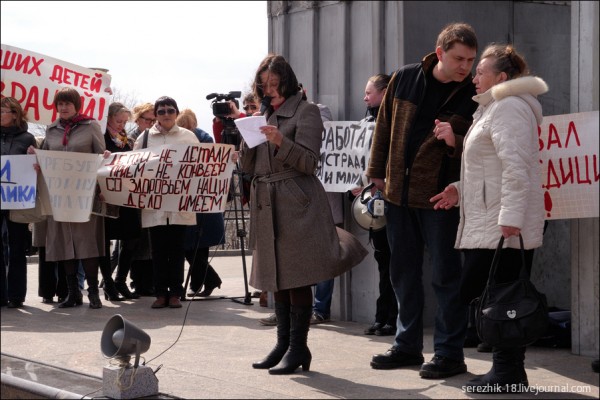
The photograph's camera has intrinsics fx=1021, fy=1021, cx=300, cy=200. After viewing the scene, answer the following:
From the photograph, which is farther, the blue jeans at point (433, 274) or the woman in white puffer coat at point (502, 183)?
the blue jeans at point (433, 274)

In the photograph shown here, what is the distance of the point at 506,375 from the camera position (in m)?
5.52

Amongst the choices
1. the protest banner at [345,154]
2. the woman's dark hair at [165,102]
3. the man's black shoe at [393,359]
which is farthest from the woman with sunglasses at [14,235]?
the man's black shoe at [393,359]

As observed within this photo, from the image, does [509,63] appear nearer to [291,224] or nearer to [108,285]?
[291,224]

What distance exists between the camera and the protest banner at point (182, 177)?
31.3 feet

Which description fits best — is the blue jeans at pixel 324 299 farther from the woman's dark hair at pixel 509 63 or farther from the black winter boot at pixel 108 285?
the woman's dark hair at pixel 509 63

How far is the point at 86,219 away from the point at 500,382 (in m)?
5.02

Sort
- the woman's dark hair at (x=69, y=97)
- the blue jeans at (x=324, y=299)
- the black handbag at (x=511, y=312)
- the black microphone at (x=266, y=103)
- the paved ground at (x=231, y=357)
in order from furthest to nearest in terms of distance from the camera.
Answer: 1. the woman's dark hair at (x=69, y=97)
2. the blue jeans at (x=324, y=299)
3. the black microphone at (x=266, y=103)
4. the paved ground at (x=231, y=357)
5. the black handbag at (x=511, y=312)

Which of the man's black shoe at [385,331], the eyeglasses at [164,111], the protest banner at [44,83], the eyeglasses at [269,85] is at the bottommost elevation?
the man's black shoe at [385,331]

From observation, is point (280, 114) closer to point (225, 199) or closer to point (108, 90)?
point (225, 199)

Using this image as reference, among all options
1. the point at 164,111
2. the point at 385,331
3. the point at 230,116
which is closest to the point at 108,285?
the point at 164,111

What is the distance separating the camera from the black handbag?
206 inches

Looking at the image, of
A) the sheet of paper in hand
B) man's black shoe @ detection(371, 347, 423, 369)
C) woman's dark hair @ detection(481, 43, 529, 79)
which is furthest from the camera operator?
woman's dark hair @ detection(481, 43, 529, 79)

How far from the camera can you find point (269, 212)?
6.38m

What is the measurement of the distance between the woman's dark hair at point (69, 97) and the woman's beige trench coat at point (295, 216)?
3573mm
